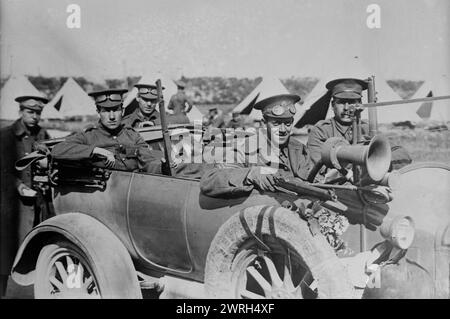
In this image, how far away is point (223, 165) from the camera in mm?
3312

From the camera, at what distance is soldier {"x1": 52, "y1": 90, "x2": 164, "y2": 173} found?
3.58 m

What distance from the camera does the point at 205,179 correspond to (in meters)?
3.11

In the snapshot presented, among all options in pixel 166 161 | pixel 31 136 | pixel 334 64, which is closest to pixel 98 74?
pixel 31 136

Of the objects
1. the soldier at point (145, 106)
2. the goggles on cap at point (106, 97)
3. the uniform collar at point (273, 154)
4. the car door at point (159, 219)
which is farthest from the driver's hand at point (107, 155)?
the soldier at point (145, 106)

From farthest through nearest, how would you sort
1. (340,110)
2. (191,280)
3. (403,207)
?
(340,110)
(191,280)
(403,207)

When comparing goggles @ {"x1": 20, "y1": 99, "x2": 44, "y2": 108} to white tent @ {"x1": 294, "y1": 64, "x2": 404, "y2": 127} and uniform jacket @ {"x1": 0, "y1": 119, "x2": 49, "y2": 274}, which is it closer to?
uniform jacket @ {"x1": 0, "y1": 119, "x2": 49, "y2": 274}

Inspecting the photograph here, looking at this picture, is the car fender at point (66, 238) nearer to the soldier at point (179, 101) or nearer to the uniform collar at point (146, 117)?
the uniform collar at point (146, 117)

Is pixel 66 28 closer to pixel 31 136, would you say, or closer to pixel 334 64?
pixel 31 136

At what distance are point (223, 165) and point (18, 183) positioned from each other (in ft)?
6.35

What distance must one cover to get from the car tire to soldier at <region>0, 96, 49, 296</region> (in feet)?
2.54

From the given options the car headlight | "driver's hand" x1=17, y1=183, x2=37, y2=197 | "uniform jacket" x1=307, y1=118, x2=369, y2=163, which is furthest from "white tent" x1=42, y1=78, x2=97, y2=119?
the car headlight
